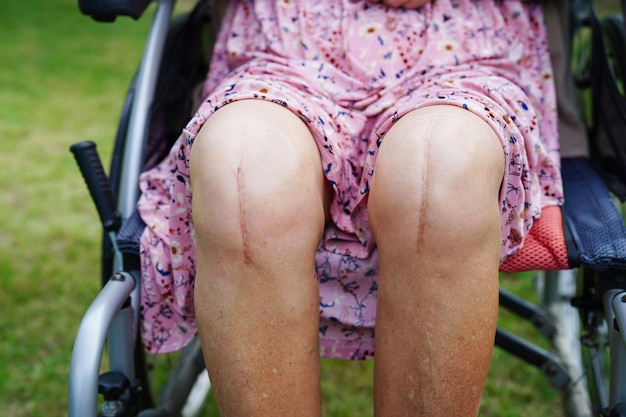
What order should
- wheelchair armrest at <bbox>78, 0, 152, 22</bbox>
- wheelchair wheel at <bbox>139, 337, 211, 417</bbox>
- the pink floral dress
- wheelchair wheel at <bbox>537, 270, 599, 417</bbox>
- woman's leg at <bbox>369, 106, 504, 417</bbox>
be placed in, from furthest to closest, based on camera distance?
wheelchair wheel at <bbox>537, 270, 599, 417</bbox> < wheelchair wheel at <bbox>139, 337, 211, 417</bbox> < wheelchair armrest at <bbox>78, 0, 152, 22</bbox> < the pink floral dress < woman's leg at <bbox>369, 106, 504, 417</bbox>

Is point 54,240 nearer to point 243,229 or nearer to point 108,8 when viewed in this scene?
point 108,8

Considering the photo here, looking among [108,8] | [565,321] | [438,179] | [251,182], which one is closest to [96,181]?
[108,8]

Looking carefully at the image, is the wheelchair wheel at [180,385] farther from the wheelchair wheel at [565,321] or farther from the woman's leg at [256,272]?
the wheelchair wheel at [565,321]

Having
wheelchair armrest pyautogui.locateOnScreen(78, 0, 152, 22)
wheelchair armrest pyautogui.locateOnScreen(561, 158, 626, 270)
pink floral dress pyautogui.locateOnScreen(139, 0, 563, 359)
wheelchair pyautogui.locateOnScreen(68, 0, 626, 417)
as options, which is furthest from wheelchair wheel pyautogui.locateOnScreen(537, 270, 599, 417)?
wheelchair armrest pyautogui.locateOnScreen(78, 0, 152, 22)

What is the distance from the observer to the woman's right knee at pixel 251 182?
0.91 metres

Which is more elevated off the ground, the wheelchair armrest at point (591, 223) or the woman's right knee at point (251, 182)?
the woman's right knee at point (251, 182)

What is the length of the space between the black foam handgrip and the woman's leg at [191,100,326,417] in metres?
0.33

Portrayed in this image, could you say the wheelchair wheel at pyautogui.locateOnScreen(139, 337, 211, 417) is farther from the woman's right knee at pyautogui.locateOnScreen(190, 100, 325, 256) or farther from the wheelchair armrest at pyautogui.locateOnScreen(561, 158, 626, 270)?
the wheelchair armrest at pyautogui.locateOnScreen(561, 158, 626, 270)

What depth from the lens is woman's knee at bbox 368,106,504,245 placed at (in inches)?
35.2

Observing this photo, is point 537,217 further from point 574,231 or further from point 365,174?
point 365,174

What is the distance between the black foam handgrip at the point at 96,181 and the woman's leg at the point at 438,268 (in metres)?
0.50

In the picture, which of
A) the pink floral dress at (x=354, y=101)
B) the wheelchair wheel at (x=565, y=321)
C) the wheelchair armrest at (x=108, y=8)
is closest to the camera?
the pink floral dress at (x=354, y=101)

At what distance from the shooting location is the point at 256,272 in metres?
0.91

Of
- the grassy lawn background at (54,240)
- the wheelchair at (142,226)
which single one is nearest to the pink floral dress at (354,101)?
A: the wheelchair at (142,226)
